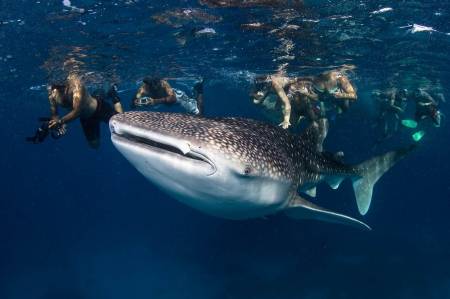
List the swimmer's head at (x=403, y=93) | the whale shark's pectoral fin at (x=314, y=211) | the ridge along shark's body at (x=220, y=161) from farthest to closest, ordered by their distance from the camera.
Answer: the swimmer's head at (x=403, y=93) → the whale shark's pectoral fin at (x=314, y=211) → the ridge along shark's body at (x=220, y=161)

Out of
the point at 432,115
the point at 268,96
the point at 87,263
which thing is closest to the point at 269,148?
the point at 268,96

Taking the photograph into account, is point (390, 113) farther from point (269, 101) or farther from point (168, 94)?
point (168, 94)

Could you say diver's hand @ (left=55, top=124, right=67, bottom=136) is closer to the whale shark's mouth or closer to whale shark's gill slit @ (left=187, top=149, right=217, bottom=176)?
the whale shark's mouth

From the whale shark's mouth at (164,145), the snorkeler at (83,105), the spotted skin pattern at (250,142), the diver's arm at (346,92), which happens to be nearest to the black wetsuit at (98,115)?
the snorkeler at (83,105)

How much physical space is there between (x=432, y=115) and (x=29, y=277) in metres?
31.5

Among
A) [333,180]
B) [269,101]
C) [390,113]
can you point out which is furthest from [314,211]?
[390,113]

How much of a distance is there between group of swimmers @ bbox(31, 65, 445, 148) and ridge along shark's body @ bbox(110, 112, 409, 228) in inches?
110

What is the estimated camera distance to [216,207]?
5.30 meters

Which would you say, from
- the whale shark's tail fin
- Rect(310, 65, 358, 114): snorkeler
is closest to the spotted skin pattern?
the whale shark's tail fin

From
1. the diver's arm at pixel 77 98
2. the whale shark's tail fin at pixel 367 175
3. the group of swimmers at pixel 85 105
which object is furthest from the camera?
the diver's arm at pixel 77 98

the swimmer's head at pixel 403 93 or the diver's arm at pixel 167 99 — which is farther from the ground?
the diver's arm at pixel 167 99

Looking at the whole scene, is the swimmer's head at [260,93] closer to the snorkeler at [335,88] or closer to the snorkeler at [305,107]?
the snorkeler at [305,107]

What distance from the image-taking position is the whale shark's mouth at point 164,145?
4.13m

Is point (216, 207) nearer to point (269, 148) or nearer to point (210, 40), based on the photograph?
point (269, 148)
